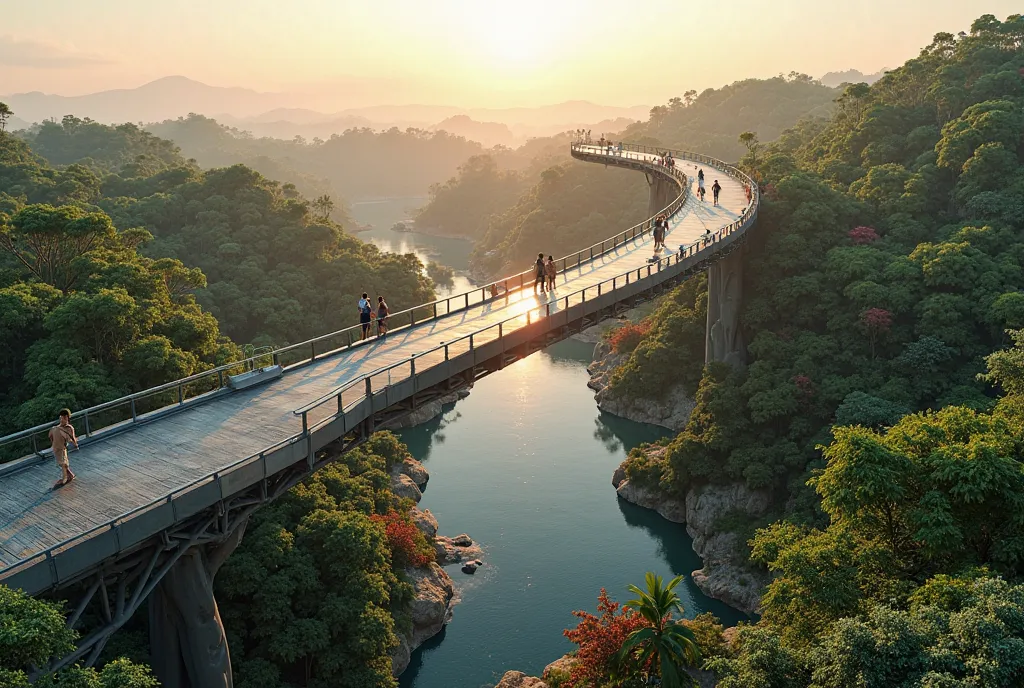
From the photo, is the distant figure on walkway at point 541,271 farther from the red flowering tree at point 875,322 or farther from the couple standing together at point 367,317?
the red flowering tree at point 875,322

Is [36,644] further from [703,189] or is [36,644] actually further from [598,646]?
[703,189]

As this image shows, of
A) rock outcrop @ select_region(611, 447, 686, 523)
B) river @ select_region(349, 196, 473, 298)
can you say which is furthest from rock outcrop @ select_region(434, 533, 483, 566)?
river @ select_region(349, 196, 473, 298)

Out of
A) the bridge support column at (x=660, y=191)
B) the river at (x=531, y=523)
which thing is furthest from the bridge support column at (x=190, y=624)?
the bridge support column at (x=660, y=191)

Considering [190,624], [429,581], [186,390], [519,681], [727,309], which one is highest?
[186,390]

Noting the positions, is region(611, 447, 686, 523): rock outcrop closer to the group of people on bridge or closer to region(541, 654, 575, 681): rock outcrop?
region(541, 654, 575, 681): rock outcrop

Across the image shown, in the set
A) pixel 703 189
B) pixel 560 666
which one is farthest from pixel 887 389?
pixel 703 189
